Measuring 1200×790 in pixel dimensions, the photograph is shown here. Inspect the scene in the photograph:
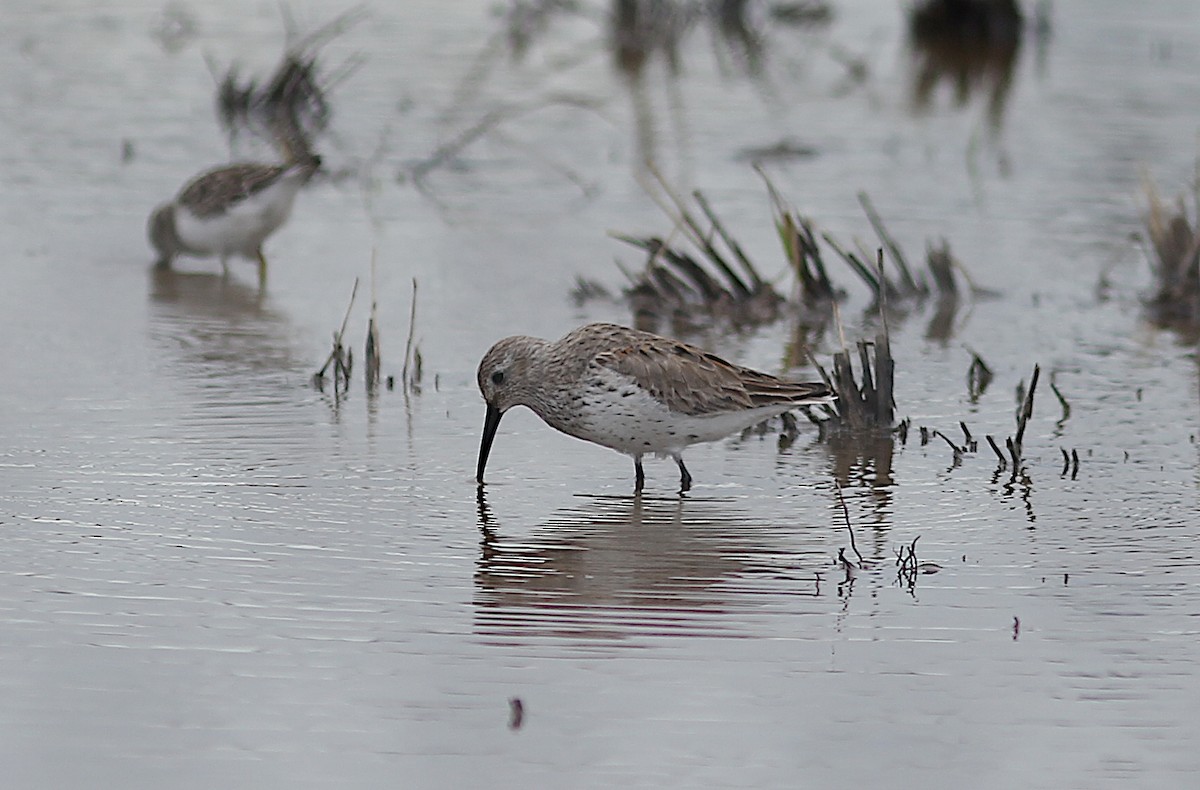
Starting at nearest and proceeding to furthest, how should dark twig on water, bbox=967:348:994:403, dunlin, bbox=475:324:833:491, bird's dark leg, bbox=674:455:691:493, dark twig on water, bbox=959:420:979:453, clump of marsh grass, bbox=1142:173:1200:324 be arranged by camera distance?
1. dunlin, bbox=475:324:833:491
2. bird's dark leg, bbox=674:455:691:493
3. dark twig on water, bbox=959:420:979:453
4. dark twig on water, bbox=967:348:994:403
5. clump of marsh grass, bbox=1142:173:1200:324

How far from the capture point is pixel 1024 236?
11984 millimetres

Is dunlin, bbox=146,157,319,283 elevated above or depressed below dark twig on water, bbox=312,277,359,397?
above

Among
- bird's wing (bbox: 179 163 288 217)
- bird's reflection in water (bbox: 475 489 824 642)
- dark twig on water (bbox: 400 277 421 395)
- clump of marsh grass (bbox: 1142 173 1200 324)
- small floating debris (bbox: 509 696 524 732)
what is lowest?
small floating debris (bbox: 509 696 524 732)

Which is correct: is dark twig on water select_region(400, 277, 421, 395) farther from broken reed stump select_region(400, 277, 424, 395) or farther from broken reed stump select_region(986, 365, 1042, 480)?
broken reed stump select_region(986, 365, 1042, 480)

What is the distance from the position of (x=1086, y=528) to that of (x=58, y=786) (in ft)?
11.7

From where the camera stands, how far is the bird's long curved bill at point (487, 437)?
7.06 metres

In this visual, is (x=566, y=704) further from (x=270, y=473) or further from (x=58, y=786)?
(x=270, y=473)

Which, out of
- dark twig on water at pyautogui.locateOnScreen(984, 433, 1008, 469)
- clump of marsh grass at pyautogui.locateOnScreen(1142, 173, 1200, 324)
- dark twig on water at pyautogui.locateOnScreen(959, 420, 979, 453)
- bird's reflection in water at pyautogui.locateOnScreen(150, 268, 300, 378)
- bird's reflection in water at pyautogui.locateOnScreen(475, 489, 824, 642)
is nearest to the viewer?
bird's reflection in water at pyautogui.locateOnScreen(475, 489, 824, 642)

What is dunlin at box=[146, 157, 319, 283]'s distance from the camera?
35.9ft

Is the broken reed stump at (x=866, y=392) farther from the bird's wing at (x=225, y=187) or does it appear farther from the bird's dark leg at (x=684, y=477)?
the bird's wing at (x=225, y=187)

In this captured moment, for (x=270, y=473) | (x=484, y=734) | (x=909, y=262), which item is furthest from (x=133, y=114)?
(x=484, y=734)

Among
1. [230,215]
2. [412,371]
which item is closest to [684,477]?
[412,371]

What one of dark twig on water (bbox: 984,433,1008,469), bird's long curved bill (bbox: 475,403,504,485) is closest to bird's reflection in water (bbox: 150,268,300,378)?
bird's long curved bill (bbox: 475,403,504,485)

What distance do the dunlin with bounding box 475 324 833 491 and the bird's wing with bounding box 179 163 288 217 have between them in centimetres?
422
